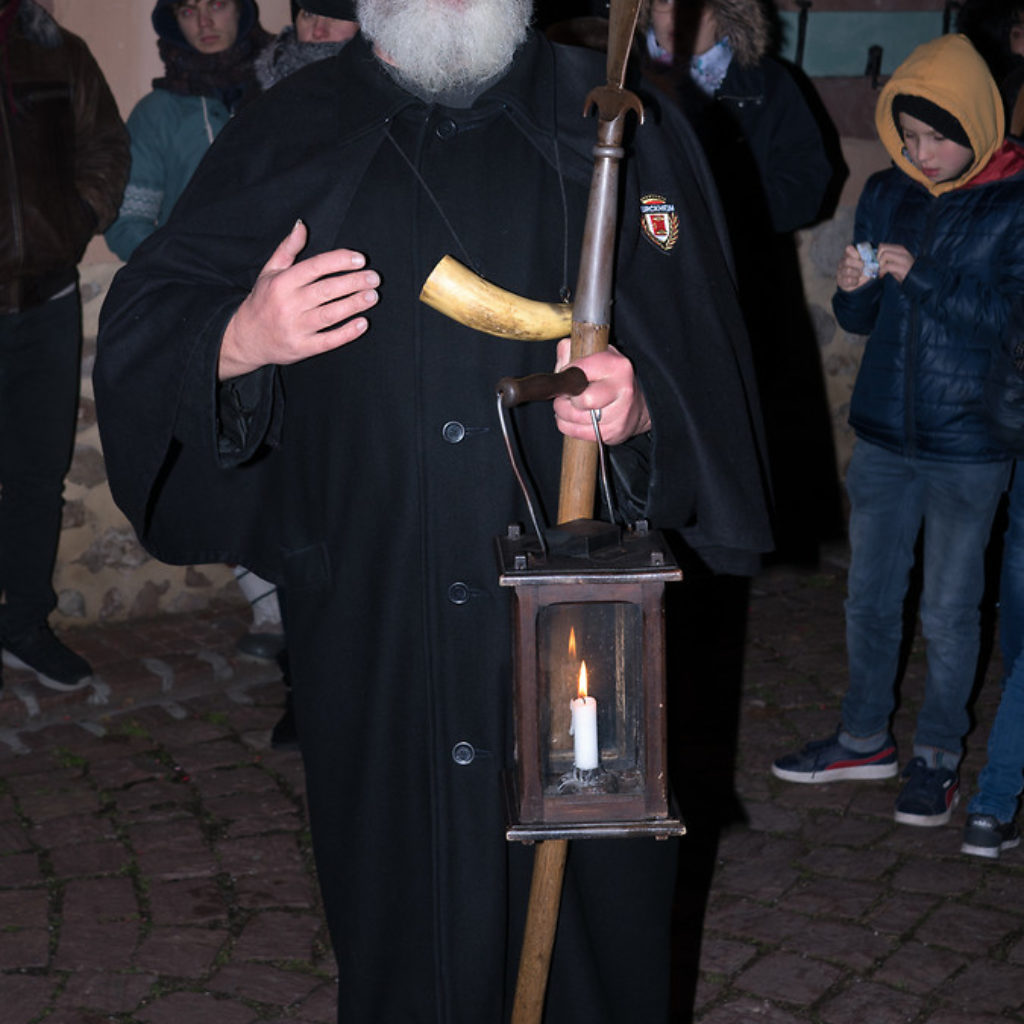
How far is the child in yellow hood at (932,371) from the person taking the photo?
4734 mm

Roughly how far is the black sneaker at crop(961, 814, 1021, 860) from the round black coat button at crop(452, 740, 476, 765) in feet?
8.73

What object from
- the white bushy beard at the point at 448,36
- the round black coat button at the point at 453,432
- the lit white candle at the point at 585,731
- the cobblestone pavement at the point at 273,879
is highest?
the white bushy beard at the point at 448,36

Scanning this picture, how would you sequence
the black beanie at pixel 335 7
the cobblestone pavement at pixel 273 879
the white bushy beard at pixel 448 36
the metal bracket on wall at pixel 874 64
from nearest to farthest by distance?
the white bushy beard at pixel 448 36, the black beanie at pixel 335 7, the cobblestone pavement at pixel 273 879, the metal bracket on wall at pixel 874 64

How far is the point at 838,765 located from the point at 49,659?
304 cm

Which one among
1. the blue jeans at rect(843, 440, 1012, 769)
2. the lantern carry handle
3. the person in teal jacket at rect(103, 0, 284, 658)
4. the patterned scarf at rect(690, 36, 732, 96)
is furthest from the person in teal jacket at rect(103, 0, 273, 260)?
the lantern carry handle

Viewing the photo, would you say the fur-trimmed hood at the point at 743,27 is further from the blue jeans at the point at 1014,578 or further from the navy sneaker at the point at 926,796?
the navy sneaker at the point at 926,796

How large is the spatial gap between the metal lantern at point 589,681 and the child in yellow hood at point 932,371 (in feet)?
9.10

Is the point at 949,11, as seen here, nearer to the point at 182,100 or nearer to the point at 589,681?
the point at 182,100

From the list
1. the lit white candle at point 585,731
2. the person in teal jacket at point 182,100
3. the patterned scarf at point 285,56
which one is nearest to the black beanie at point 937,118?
the patterned scarf at point 285,56

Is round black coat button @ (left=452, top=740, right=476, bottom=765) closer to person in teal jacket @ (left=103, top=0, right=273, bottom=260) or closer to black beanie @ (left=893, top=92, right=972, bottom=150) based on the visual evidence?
black beanie @ (left=893, top=92, right=972, bottom=150)

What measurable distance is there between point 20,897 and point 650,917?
2.43 m

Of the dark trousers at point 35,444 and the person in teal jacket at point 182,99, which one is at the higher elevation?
the person in teal jacket at point 182,99

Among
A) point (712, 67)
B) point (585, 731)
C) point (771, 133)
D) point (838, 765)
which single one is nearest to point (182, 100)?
point (712, 67)

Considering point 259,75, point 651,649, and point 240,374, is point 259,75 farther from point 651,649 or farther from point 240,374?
point 651,649
